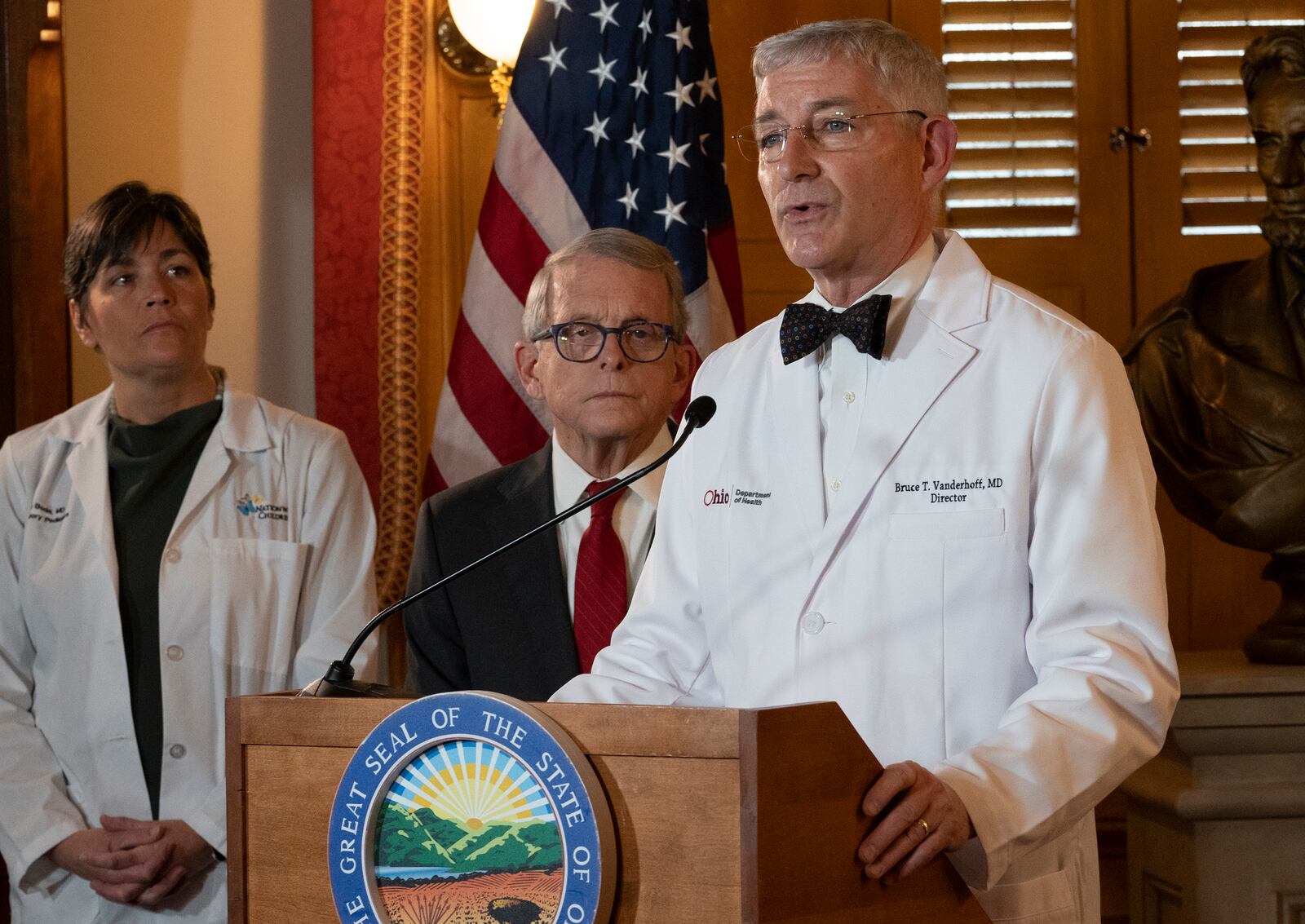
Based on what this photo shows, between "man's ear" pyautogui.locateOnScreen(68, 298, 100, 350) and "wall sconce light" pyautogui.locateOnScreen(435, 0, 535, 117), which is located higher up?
"wall sconce light" pyautogui.locateOnScreen(435, 0, 535, 117)

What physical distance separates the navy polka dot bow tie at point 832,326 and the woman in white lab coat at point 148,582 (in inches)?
44.5

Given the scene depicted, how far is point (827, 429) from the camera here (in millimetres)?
1794

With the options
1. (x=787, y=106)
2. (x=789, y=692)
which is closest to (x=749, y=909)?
(x=789, y=692)

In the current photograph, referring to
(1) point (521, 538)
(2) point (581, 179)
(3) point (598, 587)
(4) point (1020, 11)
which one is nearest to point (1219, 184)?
(4) point (1020, 11)

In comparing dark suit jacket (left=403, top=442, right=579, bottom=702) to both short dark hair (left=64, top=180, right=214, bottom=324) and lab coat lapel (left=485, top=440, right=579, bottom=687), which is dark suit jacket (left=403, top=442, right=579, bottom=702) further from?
short dark hair (left=64, top=180, right=214, bottom=324)

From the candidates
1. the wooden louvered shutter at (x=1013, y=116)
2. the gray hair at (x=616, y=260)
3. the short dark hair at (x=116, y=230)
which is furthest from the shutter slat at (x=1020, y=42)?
the short dark hair at (x=116, y=230)

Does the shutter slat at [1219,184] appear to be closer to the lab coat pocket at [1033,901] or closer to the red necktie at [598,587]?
the red necktie at [598,587]

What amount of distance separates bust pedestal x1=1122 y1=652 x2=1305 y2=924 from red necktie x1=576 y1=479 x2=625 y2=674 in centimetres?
106

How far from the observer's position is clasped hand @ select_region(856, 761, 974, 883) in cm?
121

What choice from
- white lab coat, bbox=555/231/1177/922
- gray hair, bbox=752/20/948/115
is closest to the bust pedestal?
white lab coat, bbox=555/231/1177/922

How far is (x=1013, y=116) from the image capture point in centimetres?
372

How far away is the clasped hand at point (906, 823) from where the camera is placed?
3.97 ft

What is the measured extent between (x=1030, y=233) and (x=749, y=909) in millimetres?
2921

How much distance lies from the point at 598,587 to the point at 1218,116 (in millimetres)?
2283
